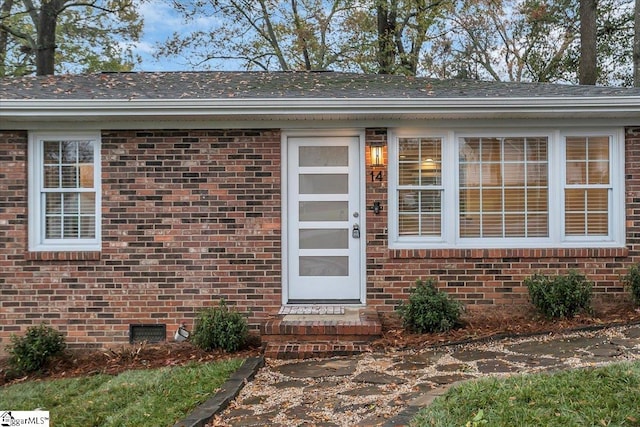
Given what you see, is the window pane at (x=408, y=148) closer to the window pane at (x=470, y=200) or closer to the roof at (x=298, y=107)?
the roof at (x=298, y=107)

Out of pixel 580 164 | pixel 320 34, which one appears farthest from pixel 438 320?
pixel 320 34

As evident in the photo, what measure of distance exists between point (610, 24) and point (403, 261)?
14166 mm

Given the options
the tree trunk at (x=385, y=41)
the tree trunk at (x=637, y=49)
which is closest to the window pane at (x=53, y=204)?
the tree trunk at (x=385, y=41)

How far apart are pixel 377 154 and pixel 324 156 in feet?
2.14

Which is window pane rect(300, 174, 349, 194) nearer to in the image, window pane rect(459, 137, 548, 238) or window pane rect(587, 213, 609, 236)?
window pane rect(459, 137, 548, 238)

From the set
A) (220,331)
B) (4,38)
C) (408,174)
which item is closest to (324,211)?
(408,174)

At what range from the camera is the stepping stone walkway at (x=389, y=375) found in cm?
311

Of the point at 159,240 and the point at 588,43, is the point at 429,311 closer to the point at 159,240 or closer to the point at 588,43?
the point at 159,240

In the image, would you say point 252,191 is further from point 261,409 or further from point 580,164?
point 580,164

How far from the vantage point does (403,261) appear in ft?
18.0

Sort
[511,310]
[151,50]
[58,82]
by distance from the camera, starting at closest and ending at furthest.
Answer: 1. [511,310]
2. [58,82]
3. [151,50]

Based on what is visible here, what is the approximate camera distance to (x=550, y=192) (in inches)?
219

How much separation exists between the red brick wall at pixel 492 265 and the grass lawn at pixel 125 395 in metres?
2.02

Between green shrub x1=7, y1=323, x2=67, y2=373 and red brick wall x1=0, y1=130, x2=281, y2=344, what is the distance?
32 centimetres
